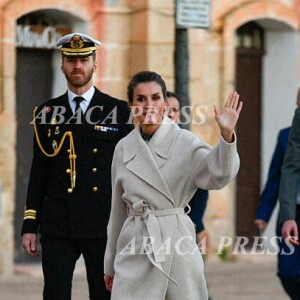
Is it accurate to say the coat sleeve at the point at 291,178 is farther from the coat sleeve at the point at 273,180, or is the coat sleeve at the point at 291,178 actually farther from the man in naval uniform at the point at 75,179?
the man in naval uniform at the point at 75,179

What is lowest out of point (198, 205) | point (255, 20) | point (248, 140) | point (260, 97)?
point (198, 205)

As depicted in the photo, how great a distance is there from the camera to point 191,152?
26.2 feet

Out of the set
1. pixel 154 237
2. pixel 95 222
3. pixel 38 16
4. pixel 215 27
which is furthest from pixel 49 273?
pixel 215 27

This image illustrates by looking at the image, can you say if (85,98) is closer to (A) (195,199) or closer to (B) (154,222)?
(B) (154,222)

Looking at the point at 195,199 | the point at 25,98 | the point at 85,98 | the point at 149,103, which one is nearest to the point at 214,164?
the point at 149,103

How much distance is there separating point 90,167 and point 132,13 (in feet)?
24.2

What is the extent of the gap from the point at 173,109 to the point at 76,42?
1.28 metres

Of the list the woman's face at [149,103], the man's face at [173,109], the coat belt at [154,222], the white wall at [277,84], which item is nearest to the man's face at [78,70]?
the man's face at [173,109]

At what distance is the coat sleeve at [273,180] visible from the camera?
10758 mm

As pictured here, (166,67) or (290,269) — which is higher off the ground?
(166,67)

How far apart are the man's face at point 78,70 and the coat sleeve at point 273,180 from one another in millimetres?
1897

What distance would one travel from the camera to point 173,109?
10.5 m

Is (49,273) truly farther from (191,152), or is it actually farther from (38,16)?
(38,16)

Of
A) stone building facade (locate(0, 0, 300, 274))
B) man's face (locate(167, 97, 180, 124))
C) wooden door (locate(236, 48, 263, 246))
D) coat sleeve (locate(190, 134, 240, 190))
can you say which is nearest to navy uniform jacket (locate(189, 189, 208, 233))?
man's face (locate(167, 97, 180, 124))
